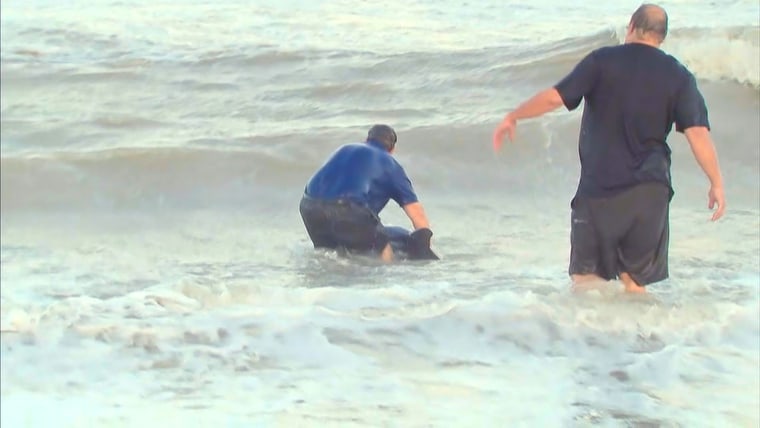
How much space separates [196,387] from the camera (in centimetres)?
472

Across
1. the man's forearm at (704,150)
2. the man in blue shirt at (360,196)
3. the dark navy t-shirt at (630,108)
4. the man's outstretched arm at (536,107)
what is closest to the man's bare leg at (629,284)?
the dark navy t-shirt at (630,108)

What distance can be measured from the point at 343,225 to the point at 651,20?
243 cm

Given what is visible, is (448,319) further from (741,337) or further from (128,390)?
(128,390)

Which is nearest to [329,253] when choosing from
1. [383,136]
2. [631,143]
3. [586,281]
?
[383,136]

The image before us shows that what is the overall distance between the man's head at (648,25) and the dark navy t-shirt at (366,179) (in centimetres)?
202

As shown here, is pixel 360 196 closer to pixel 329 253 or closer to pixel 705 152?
pixel 329 253

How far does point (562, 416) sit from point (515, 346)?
98 cm

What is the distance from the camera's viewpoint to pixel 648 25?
551cm

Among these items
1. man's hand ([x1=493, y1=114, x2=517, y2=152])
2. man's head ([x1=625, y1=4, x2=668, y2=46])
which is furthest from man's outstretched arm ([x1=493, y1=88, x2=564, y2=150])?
man's head ([x1=625, y1=4, x2=668, y2=46])

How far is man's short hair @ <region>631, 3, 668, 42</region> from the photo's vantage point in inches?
215

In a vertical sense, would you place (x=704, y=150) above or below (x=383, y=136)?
above

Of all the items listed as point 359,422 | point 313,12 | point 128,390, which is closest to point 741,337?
point 359,422

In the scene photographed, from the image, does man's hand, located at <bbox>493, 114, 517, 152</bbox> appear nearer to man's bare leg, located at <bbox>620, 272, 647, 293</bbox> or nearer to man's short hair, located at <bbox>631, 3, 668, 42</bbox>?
man's short hair, located at <bbox>631, 3, 668, 42</bbox>

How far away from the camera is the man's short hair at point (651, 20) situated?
5.46m
